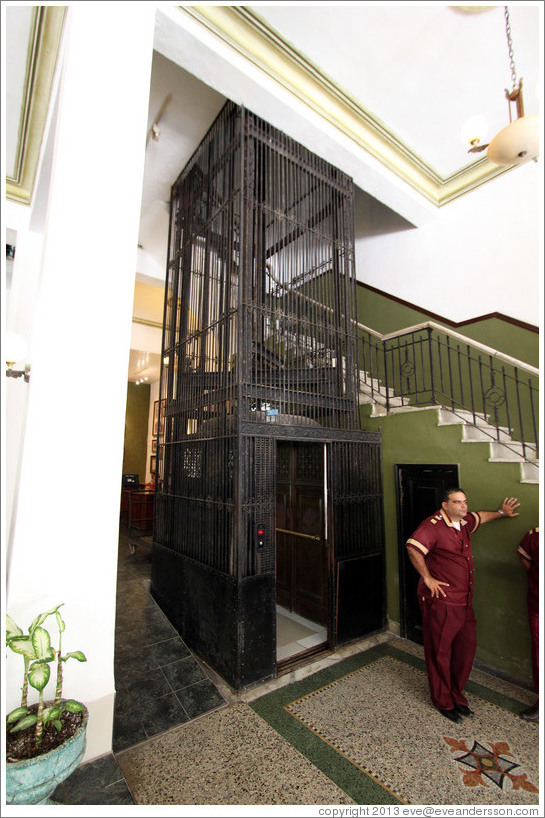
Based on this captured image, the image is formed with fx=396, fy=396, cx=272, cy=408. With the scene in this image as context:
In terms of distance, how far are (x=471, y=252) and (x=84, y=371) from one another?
4921 mm

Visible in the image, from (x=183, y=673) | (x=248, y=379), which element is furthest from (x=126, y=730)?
(x=248, y=379)

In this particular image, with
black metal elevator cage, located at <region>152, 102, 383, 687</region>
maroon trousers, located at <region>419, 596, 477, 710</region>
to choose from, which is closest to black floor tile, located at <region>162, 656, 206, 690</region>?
black metal elevator cage, located at <region>152, 102, 383, 687</region>

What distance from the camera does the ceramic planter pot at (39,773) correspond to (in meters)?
1.54

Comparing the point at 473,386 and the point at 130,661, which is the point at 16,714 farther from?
the point at 473,386

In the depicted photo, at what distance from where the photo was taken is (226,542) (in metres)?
3.42

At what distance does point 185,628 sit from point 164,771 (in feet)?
4.92

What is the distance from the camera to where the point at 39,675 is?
1.59 meters

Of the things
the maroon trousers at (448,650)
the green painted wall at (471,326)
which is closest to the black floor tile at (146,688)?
the maroon trousers at (448,650)

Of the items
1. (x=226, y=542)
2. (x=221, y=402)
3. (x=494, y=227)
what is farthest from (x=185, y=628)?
(x=494, y=227)

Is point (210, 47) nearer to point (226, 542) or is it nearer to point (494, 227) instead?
point (494, 227)

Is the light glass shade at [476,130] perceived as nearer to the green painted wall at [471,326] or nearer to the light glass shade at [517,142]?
the light glass shade at [517,142]

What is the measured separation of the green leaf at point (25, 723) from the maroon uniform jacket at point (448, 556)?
8.28 ft

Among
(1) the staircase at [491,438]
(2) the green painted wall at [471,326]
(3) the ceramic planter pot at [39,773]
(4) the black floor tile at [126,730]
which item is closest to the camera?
(3) the ceramic planter pot at [39,773]

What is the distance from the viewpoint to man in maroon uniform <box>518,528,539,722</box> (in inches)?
116
